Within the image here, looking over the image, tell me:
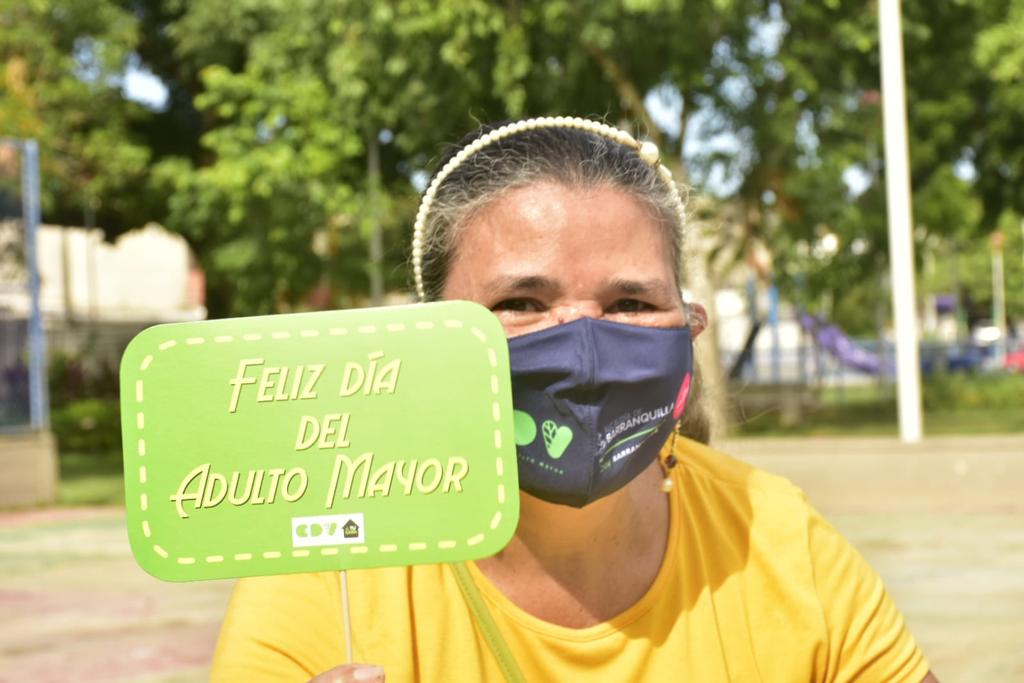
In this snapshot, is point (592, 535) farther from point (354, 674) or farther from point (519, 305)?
point (354, 674)

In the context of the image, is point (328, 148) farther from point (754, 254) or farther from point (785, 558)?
point (785, 558)

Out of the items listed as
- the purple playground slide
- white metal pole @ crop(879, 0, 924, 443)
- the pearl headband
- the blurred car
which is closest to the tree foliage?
white metal pole @ crop(879, 0, 924, 443)

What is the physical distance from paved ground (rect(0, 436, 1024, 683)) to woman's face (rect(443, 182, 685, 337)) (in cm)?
174

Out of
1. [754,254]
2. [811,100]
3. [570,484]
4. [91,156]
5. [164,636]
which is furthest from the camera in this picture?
[91,156]

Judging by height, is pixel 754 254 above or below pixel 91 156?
below

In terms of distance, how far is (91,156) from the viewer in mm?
21031

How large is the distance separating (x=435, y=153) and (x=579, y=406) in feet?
22.6

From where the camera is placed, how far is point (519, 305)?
2.05 m

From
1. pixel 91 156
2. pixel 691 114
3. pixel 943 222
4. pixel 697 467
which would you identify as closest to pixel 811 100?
pixel 691 114

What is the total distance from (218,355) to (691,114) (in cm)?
1589

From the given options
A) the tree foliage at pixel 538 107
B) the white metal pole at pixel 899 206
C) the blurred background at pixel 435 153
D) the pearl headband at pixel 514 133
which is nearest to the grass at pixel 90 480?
the blurred background at pixel 435 153

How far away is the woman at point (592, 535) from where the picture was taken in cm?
193

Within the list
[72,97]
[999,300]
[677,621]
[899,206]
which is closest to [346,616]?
[677,621]

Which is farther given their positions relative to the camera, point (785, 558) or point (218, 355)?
point (785, 558)
